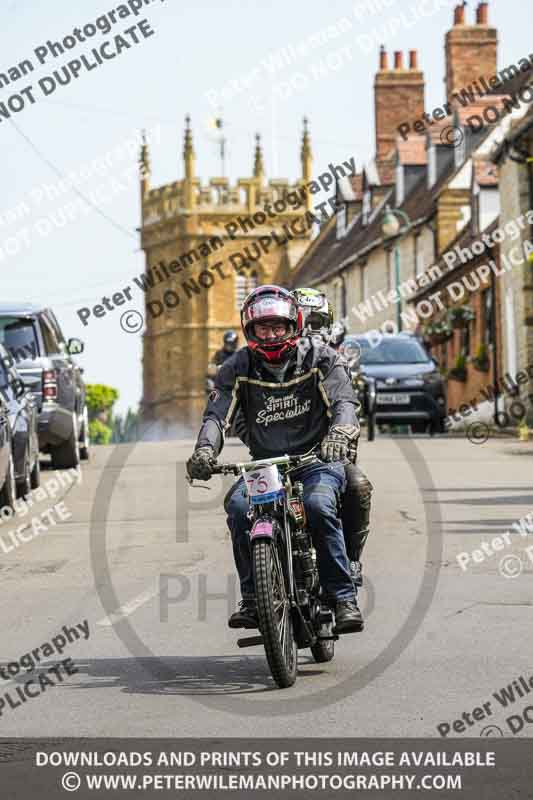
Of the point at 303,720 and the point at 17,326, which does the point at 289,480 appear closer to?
the point at 303,720

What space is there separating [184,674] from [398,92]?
228 ft

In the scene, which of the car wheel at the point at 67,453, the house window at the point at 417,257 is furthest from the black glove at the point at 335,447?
the house window at the point at 417,257

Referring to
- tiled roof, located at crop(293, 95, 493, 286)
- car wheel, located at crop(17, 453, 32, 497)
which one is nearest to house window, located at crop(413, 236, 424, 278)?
tiled roof, located at crop(293, 95, 493, 286)

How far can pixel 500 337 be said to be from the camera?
44500mm

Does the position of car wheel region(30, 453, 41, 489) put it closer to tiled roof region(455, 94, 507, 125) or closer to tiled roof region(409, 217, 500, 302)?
tiled roof region(409, 217, 500, 302)

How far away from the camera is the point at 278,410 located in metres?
8.00

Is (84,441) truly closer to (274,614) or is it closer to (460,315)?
(274,614)

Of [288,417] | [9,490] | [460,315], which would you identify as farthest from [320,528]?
[460,315]

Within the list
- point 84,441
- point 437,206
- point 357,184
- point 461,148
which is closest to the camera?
point 84,441

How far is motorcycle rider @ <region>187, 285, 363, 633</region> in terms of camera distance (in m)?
7.77

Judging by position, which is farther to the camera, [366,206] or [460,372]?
[366,206]

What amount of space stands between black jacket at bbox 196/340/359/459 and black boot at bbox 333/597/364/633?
72 cm

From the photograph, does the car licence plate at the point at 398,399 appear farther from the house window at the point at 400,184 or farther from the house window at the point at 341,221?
the house window at the point at 341,221

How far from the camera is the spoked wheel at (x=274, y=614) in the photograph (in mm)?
7207
